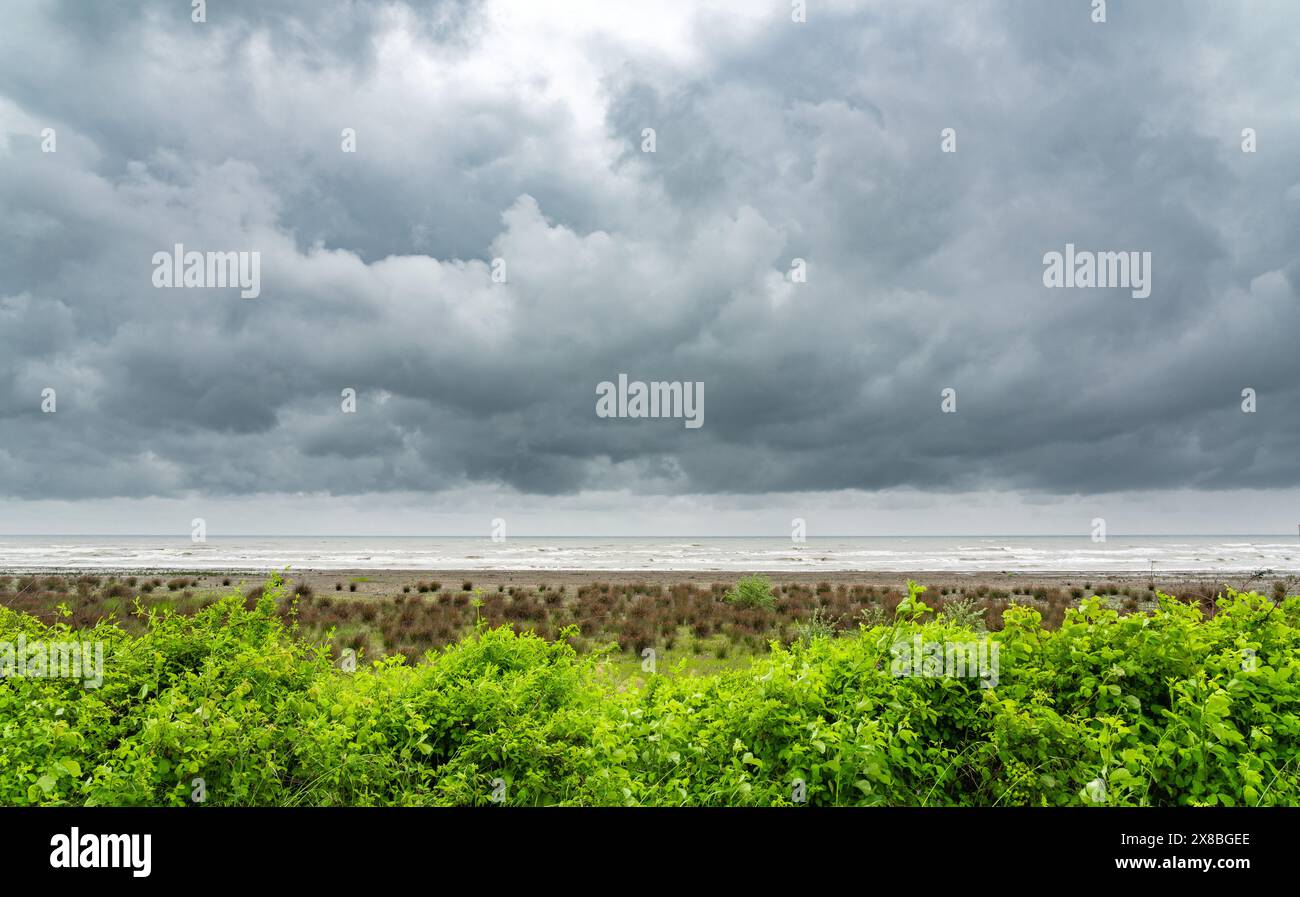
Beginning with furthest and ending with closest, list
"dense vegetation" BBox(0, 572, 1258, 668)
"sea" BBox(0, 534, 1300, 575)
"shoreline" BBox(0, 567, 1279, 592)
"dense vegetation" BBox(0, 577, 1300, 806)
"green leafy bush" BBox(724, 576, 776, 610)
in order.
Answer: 1. "sea" BBox(0, 534, 1300, 575)
2. "shoreline" BBox(0, 567, 1279, 592)
3. "green leafy bush" BBox(724, 576, 776, 610)
4. "dense vegetation" BBox(0, 572, 1258, 668)
5. "dense vegetation" BBox(0, 577, 1300, 806)

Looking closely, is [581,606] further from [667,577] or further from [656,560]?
[656,560]

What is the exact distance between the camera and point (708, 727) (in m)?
4.73

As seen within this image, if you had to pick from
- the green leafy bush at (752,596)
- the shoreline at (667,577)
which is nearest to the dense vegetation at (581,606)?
the green leafy bush at (752,596)

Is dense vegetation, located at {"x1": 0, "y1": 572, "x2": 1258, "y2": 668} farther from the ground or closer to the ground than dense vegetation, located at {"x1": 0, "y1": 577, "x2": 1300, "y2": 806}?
closer to the ground

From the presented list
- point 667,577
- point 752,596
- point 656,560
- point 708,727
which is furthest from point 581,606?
Result: point 656,560

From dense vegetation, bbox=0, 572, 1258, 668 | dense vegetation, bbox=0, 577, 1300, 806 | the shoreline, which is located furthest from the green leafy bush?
dense vegetation, bbox=0, 577, 1300, 806

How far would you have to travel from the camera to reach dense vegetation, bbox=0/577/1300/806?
14.0 feet

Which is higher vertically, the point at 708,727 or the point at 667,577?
the point at 708,727

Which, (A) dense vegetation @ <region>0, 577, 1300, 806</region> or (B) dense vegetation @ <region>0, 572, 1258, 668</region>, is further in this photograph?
(B) dense vegetation @ <region>0, 572, 1258, 668</region>

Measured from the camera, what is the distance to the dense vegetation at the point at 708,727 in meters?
4.28

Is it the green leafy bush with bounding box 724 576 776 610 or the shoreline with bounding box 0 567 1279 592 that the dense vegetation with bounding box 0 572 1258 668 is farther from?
the shoreline with bounding box 0 567 1279 592

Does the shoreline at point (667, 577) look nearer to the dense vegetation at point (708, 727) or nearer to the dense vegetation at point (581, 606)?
the dense vegetation at point (581, 606)
